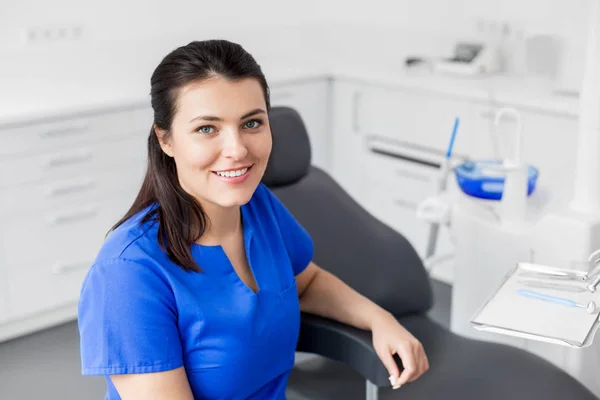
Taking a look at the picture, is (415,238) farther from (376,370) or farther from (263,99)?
(263,99)

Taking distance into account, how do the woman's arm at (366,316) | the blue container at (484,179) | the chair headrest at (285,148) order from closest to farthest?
the woman's arm at (366,316) → the chair headrest at (285,148) → the blue container at (484,179)

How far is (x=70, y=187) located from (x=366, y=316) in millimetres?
1575

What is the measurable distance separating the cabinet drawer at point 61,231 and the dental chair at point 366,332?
1.08 metres

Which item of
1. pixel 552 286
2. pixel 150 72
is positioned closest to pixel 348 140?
pixel 150 72

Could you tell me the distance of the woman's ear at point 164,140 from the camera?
4.61 ft

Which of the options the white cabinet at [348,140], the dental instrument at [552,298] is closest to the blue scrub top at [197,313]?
the dental instrument at [552,298]

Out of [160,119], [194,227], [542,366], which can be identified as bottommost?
[542,366]

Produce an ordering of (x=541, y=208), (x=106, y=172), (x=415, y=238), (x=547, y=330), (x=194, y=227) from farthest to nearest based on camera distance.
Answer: (x=415, y=238) → (x=106, y=172) → (x=541, y=208) → (x=194, y=227) → (x=547, y=330)

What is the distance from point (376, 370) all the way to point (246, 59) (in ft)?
2.29

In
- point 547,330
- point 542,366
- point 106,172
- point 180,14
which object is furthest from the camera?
point 180,14

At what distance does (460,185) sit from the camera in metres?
2.30

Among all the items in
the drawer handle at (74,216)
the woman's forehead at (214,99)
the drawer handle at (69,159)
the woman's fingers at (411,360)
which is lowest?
the drawer handle at (74,216)

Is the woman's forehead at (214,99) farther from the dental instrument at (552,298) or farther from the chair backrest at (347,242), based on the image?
the chair backrest at (347,242)

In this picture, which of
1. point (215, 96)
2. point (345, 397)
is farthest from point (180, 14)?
point (215, 96)
